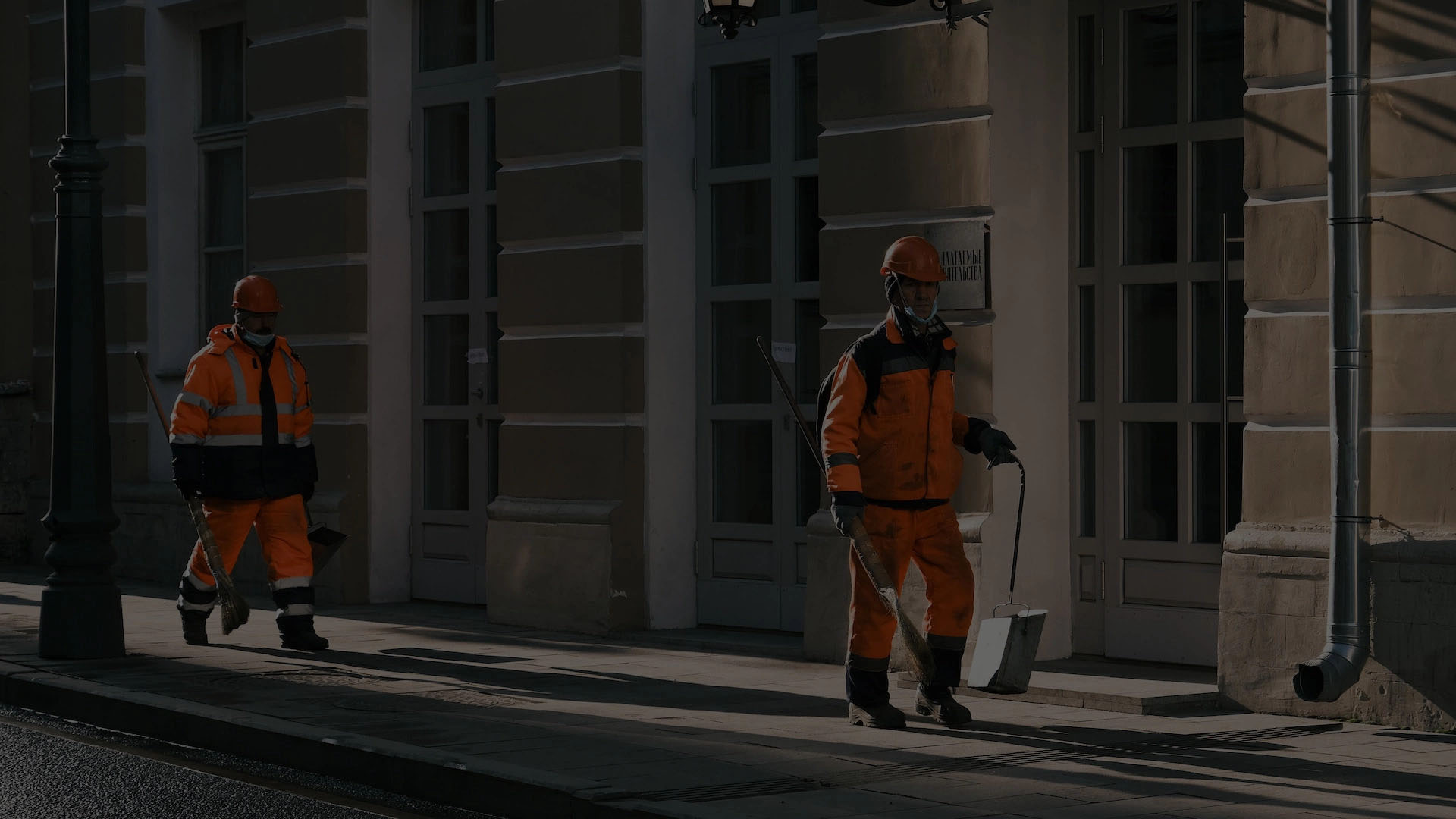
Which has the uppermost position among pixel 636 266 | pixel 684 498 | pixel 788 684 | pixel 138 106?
pixel 138 106

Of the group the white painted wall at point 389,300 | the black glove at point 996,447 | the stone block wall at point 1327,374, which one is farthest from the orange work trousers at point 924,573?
the white painted wall at point 389,300

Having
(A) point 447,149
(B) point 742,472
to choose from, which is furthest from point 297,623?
(A) point 447,149

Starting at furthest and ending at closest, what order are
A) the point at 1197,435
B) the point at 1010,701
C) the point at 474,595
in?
the point at 474,595, the point at 1197,435, the point at 1010,701

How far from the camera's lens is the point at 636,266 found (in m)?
11.7

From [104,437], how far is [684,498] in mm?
3258

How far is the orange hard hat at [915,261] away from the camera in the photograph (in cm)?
812

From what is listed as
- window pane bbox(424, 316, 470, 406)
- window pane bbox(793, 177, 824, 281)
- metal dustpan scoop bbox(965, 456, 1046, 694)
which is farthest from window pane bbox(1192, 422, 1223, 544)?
window pane bbox(424, 316, 470, 406)

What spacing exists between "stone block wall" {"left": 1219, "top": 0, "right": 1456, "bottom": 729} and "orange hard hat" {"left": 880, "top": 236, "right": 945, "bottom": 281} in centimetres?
145

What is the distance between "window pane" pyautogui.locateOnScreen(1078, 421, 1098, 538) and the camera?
32.7ft

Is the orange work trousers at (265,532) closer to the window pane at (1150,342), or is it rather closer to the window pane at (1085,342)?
the window pane at (1085,342)

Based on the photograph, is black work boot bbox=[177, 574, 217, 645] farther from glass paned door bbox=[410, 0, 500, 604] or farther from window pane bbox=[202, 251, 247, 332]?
window pane bbox=[202, 251, 247, 332]

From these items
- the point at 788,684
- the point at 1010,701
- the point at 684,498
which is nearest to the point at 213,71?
the point at 684,498

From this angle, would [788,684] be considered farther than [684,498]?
No

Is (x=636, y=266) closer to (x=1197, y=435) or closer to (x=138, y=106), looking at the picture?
(x=1197, y=435)
